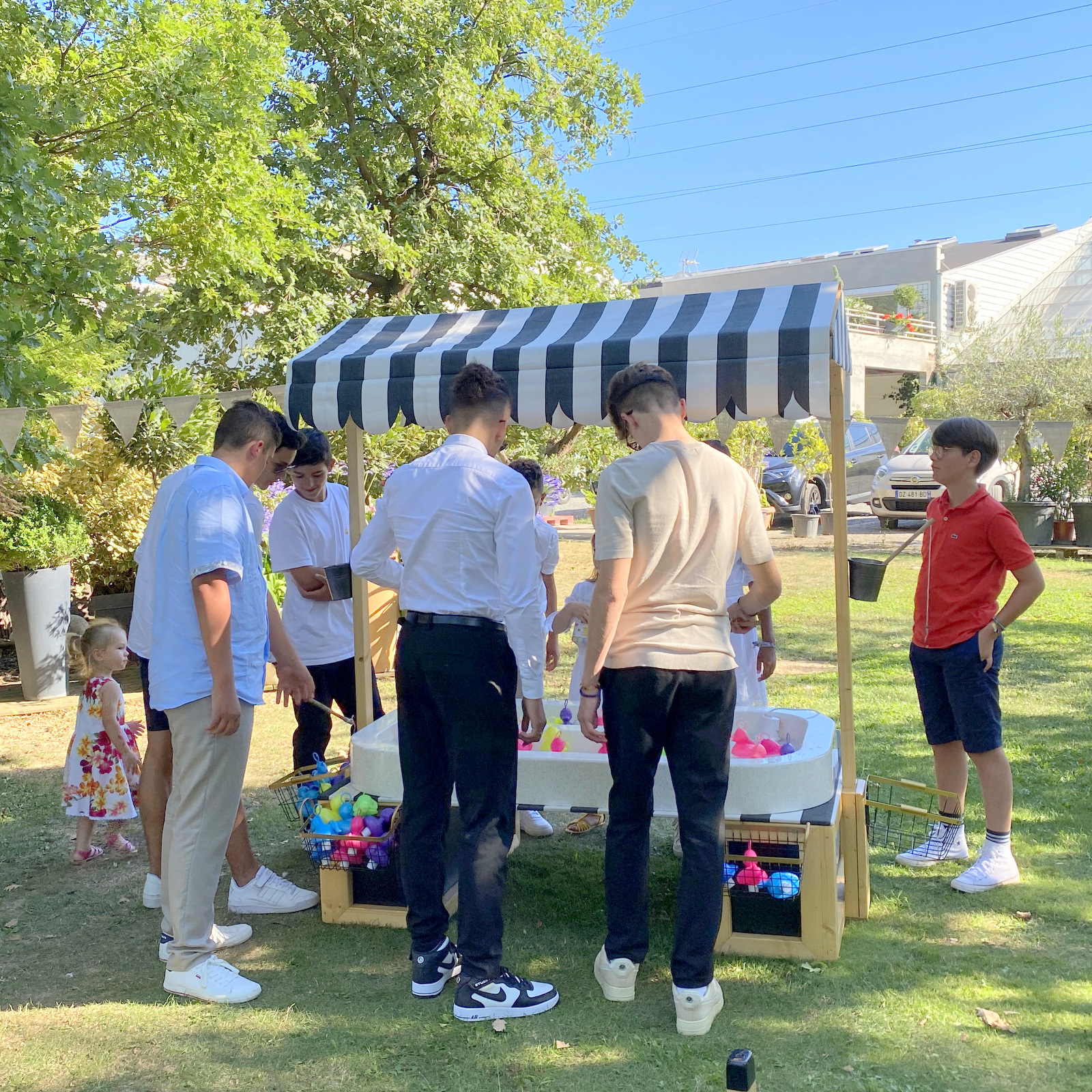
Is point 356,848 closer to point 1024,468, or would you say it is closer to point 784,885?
point 784,885

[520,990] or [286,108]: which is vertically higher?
[286,108]

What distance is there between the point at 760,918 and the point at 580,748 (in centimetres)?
97

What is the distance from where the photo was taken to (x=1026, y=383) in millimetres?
17234

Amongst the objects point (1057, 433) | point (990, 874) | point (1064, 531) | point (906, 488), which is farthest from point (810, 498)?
point (990, 874)

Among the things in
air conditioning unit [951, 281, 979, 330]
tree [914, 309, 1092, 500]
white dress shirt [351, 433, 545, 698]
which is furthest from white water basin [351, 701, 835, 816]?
air conditioning unit [951, 281, 979, 330]

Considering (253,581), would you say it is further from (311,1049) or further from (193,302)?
(193,302)

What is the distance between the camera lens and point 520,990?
10.3 ft

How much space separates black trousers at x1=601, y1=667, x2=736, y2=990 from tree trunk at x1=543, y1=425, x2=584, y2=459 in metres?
10.2

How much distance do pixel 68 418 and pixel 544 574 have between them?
3.47 meters

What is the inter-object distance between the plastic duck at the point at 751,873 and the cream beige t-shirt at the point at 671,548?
0.83 m

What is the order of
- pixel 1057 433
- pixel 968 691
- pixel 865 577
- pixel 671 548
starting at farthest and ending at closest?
pixel 1057 433 < pixel 968 691 < pixel 865 577 < pixel 671 548

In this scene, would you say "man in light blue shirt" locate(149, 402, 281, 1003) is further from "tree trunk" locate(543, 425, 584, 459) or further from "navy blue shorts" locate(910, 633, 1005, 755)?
"tree trunk" locate(543, 425, 584, 459)

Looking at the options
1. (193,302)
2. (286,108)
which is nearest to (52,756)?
(193,302)

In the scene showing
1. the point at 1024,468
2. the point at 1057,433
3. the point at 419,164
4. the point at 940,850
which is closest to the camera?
the point at 940,850
